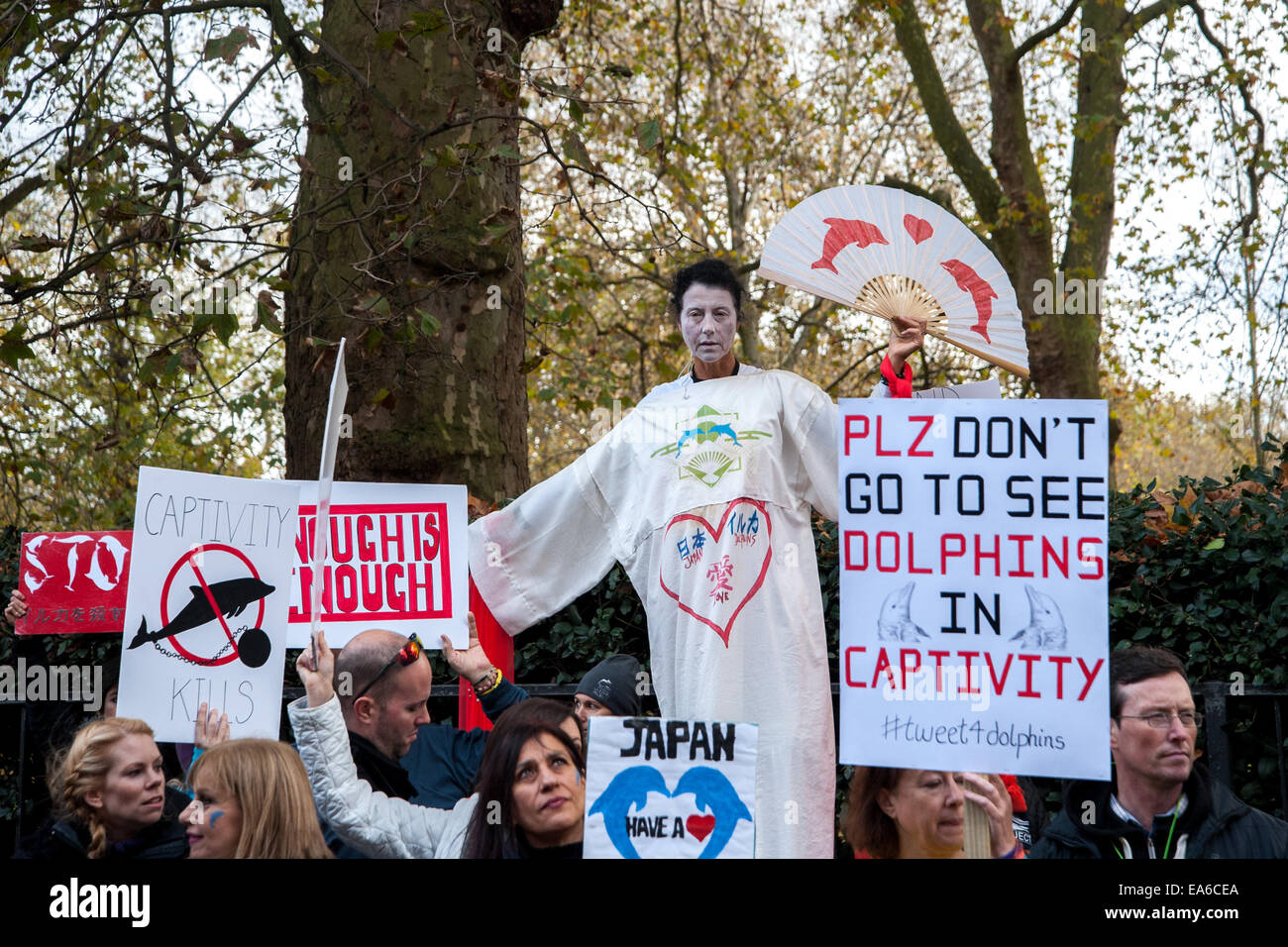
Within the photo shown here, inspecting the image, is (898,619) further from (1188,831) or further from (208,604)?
(208,604)

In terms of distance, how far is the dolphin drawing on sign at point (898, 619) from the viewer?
3.55m

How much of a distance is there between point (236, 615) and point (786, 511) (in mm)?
1702

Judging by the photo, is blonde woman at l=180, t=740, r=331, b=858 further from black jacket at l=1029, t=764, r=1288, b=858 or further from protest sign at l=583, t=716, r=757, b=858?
black jacket at l=1029, t=764, r=1288, b=858

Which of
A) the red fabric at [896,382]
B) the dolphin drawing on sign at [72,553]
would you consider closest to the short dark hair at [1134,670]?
the red fabric at [896,382]

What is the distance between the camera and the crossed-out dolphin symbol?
3094mm

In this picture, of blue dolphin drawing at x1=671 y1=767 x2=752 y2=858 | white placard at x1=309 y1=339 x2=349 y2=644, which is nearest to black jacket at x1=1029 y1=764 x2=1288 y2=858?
blue dolphin drawing at x1=671 y1=767 x2=752 y2=858

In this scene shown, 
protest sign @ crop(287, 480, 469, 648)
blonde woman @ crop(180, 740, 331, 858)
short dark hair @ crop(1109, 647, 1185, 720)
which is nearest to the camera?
blonde woman @ crop(180, 740, 331, 858)

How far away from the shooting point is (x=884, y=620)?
140 inches

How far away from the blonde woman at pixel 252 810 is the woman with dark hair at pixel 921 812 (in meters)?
1.38

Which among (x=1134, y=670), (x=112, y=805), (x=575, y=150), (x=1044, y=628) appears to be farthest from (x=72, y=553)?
(x=1134, y=670)

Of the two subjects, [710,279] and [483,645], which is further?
[483,645]

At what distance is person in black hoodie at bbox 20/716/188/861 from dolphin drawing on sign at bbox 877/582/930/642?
1.98 metres

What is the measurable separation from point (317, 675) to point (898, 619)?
159cm

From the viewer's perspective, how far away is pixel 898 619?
11.7 feet
